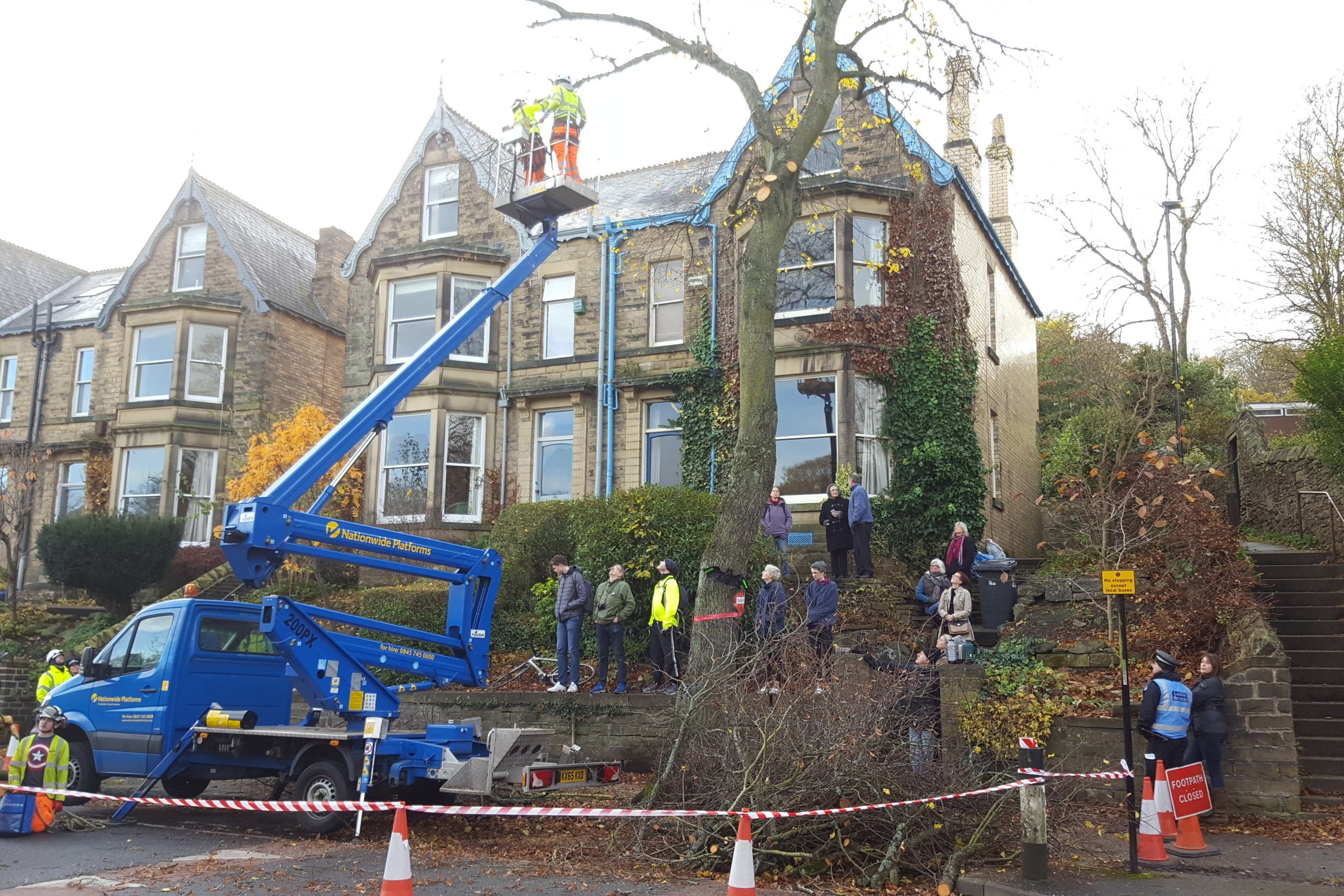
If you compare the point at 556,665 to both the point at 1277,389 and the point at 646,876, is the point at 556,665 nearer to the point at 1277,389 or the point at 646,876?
the point at 646,876

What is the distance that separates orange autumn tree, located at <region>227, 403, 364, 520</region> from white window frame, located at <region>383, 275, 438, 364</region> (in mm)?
2163

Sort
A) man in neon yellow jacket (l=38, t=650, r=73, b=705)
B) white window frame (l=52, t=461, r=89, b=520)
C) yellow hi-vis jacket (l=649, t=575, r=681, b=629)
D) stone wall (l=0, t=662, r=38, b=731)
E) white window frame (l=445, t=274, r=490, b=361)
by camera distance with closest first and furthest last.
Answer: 1. yellow hi-vis jacket (l=649, t=575, r=681, b=629)
2. man in neon yellow jacket (l=38, t=650, r=73, b=705)
3. stone wall (l=0, t=662, r=38, b=731)
4. white window frame (l=445, t=274, r=490, b=361)
5. white window frame (l=52, t=461, r=89, b=520)

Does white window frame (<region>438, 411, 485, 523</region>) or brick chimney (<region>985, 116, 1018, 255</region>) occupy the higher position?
brick chimney (<region>985, 116, 1018, 255</region>)

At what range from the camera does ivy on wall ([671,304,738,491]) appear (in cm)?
2067

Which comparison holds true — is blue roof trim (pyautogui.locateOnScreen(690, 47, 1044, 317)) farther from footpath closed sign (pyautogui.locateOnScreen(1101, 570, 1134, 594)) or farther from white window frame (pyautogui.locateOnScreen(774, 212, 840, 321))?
footpath closed sign (pyautogui.locateOnScreen(1101, 570, 1134, 594))

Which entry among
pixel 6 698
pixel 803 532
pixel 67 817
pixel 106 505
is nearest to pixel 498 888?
pixel 67 817

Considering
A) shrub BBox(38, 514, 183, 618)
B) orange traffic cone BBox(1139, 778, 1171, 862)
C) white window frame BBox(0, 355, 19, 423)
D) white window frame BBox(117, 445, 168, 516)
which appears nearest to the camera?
orange traffic cone BBox(1139, 778, 1171, 862)

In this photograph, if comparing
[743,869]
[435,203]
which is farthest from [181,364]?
[743,869]

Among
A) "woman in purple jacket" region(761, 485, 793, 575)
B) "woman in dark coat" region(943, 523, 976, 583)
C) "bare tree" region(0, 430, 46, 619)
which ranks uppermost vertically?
"bare tree" region(0, 430, 46, 619)

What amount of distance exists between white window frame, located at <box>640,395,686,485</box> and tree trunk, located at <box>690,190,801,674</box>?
34.2ft

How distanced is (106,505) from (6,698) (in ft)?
26.9

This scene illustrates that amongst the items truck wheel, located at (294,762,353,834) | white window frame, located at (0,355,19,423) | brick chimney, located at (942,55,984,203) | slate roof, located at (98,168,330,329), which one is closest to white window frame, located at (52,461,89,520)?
white window frame, located at (0,355,19,423)

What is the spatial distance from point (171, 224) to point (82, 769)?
20.1 metres

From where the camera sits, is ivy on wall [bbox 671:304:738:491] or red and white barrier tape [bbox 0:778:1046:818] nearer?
red and white barrier tape [bbox 0:778:1046:818]
